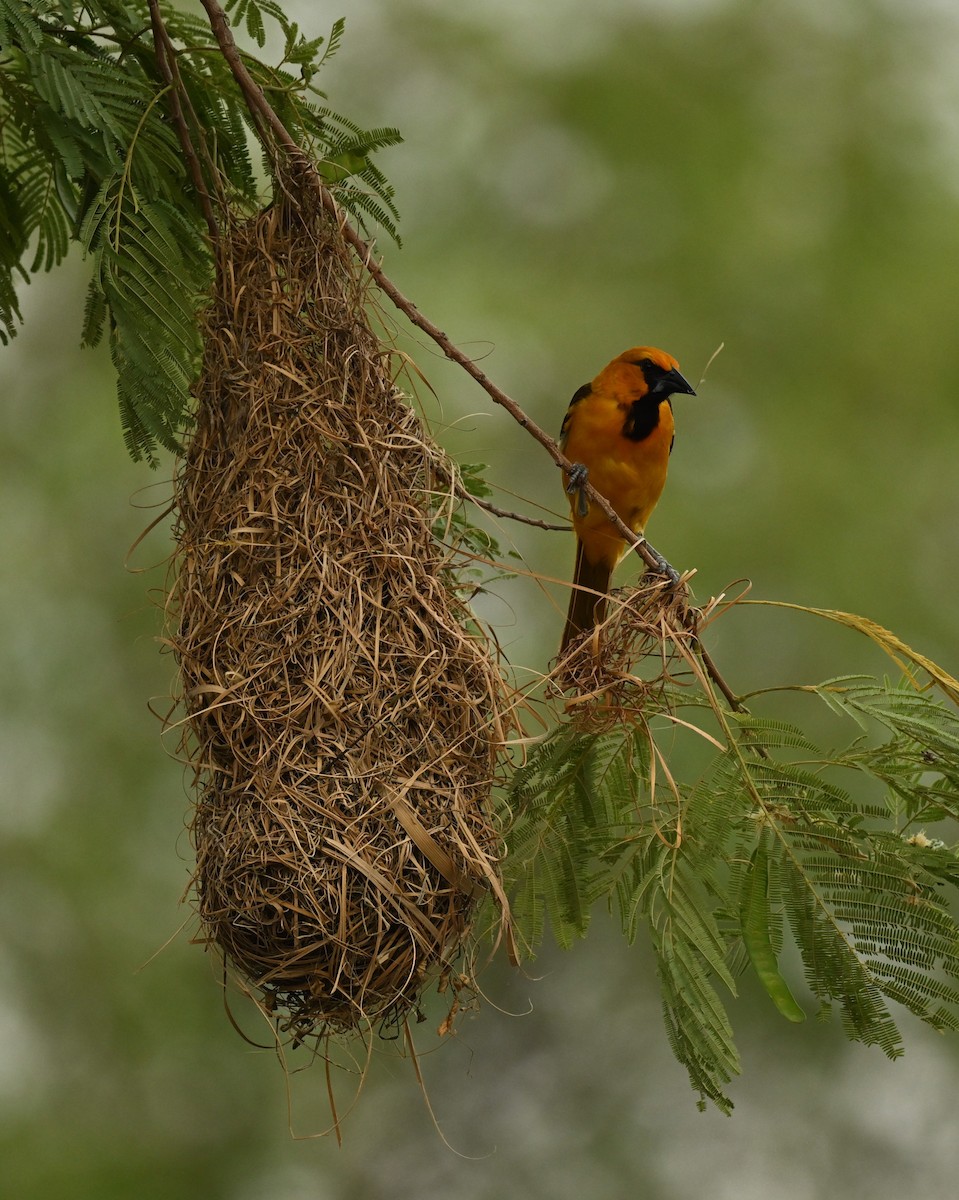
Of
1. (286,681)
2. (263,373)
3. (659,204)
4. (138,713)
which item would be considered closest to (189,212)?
(263,373)

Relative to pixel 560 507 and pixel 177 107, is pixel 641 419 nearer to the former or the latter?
pixel 177 107

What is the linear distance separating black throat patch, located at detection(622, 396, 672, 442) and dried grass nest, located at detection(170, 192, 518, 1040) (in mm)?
1225

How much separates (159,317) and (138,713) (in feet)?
14.6

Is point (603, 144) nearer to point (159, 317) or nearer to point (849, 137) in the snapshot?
point (849, 137)

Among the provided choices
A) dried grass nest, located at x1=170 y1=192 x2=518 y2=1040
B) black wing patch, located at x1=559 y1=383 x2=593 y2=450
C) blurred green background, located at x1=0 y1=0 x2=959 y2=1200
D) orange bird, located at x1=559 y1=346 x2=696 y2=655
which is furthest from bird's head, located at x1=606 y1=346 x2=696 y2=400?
blurred green background, located at x1=0 y1=0 x2=959 y2=1200

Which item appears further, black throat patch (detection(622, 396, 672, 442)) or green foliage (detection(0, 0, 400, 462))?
black throat patch (detection(622, 396, 672, 442))

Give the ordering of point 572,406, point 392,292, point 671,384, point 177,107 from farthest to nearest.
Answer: point 572,406, point 671,384, point 177,107, point 392,292

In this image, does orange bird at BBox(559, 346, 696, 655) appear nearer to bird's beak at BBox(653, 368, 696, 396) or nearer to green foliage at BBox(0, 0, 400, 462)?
bird's beak at BBox(653, 368, 696, 396)

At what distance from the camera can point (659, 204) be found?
7461mm

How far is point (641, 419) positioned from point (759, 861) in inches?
63.2

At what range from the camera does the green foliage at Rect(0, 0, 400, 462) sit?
6.94 ft

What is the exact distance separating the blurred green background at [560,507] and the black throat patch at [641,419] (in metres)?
2.58

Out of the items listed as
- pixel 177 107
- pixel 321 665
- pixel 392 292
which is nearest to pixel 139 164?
pixel 177 107

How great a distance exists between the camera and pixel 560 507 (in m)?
6.07
